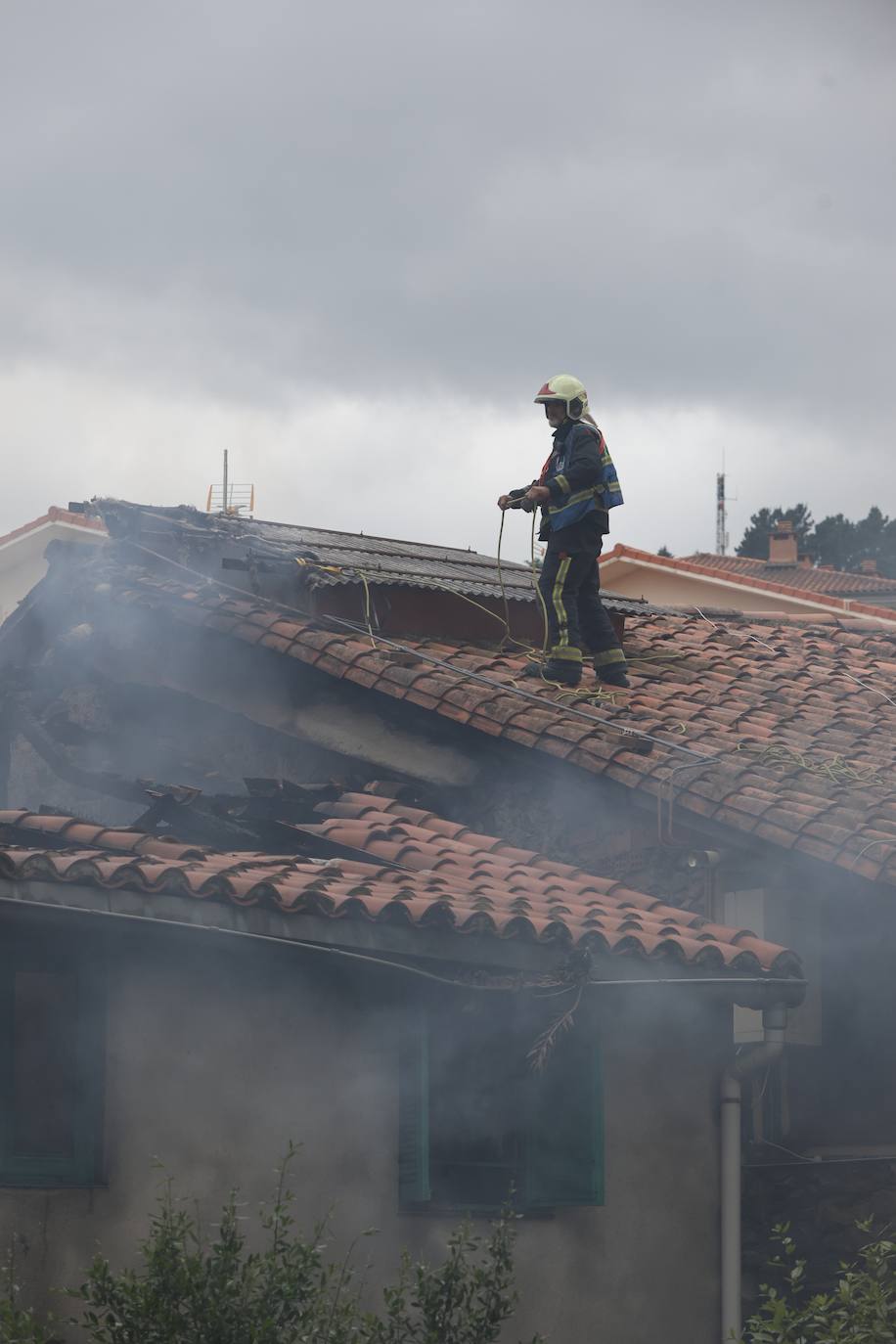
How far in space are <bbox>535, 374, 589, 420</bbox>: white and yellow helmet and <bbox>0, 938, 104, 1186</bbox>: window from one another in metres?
6.57

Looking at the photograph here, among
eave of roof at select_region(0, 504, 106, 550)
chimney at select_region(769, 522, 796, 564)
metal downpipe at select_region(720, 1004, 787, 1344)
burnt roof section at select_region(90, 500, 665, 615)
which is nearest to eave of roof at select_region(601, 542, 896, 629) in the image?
eave of roof at select_region(0, 504, 106, 550)

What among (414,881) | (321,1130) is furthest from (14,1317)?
(414,881)

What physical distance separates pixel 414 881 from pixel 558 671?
13.3ft

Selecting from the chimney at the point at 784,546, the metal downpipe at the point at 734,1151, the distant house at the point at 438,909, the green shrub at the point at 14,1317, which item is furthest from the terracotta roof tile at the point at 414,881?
the chimney at the point at 784,546

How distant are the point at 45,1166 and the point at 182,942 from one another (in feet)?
3.57

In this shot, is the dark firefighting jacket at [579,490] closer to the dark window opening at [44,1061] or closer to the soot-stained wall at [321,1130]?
the soot-stained wall at [321,1130]

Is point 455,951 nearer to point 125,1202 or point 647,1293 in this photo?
point 125,1202

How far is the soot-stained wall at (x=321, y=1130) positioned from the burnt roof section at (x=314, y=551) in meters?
5.18

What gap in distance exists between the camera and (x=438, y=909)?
818 centimetres

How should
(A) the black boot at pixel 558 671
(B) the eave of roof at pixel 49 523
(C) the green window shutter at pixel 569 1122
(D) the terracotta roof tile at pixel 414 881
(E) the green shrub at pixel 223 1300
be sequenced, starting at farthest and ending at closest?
(B) the eave of roof at pixel 49 523 < (A) the black boot at pixel 558 671 < (C) the green window shutter at pixel 569 1122 < (D) the terracotta roof tile at pixel 414 881 < (E) the green shrub at pixel 223 1300

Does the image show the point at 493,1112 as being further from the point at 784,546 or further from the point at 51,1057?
the point at 784,546

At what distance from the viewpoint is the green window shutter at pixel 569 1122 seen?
354 inches

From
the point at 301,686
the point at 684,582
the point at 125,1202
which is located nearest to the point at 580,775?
the point at 301,686

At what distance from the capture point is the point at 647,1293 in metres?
9.42
